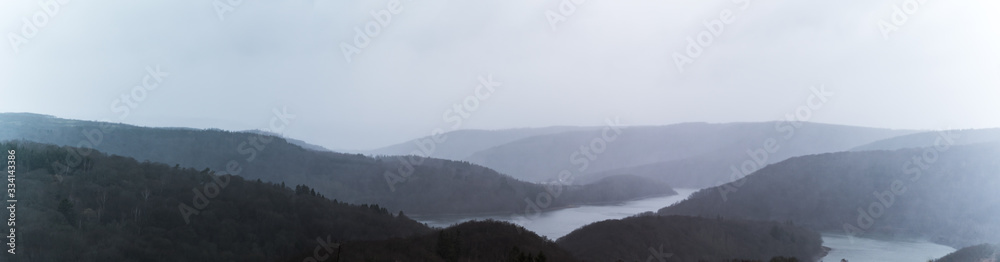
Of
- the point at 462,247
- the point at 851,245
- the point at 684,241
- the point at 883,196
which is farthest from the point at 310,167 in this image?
the point at 883,196

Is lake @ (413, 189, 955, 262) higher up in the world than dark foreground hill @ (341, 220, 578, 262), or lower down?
lower down

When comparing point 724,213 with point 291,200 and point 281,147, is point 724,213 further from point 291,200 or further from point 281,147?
point 281,147

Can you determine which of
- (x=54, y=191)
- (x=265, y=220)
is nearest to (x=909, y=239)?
(x=265, y=220)

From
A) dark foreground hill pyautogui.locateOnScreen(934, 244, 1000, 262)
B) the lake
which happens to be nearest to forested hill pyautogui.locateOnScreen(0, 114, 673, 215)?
the lake

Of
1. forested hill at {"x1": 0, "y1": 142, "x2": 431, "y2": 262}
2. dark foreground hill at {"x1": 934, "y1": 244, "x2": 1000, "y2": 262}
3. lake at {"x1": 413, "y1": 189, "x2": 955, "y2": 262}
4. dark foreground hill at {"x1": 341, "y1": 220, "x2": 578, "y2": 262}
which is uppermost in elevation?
forested hill at {"x1": 0, "y1": 142, "x2": 431, "y2": 262}

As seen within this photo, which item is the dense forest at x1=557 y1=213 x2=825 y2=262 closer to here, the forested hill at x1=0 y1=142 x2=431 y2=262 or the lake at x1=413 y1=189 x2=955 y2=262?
the lake at x1=413 y1=189 x2=955 y2=262

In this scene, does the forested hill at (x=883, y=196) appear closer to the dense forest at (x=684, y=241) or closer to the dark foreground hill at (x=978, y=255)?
the dense forest at (x=684, y=241)
